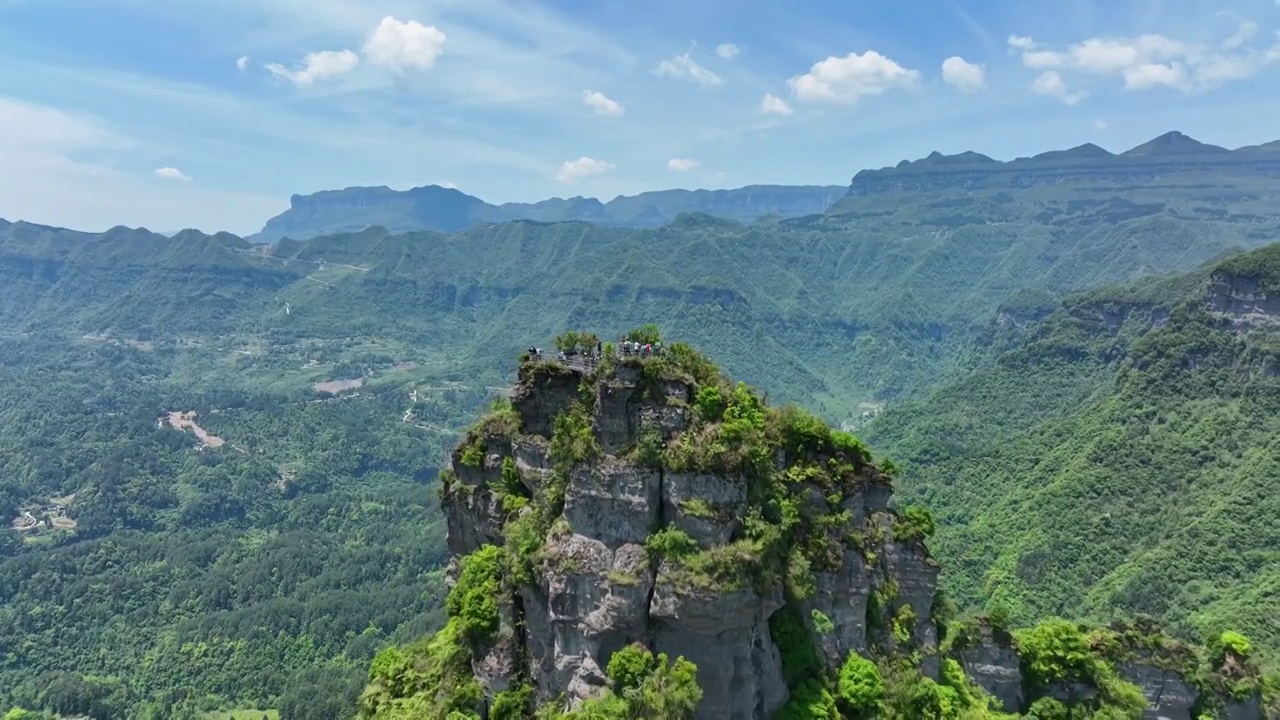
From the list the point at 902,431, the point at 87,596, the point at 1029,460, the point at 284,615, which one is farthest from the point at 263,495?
the point at 1029,460

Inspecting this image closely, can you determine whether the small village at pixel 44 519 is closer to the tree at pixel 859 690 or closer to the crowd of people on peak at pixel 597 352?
the crowd of people on peak at pixel 597 352

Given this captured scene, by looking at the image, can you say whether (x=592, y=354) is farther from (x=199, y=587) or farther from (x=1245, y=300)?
(x=199, y=587)

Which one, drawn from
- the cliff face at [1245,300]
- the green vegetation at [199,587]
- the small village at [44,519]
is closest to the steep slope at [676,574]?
the green vegetation at [199,587]

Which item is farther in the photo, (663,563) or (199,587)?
(199,587)

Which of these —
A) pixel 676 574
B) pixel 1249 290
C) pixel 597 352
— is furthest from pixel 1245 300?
pixel 676 574

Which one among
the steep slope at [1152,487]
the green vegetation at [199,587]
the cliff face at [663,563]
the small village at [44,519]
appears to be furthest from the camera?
the small village at [44,519]

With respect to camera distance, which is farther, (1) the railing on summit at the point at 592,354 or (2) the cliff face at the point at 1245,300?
(2) the cliff face at the point at 1245,300

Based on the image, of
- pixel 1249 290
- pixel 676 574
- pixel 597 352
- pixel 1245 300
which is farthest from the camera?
pixel 1245 300
